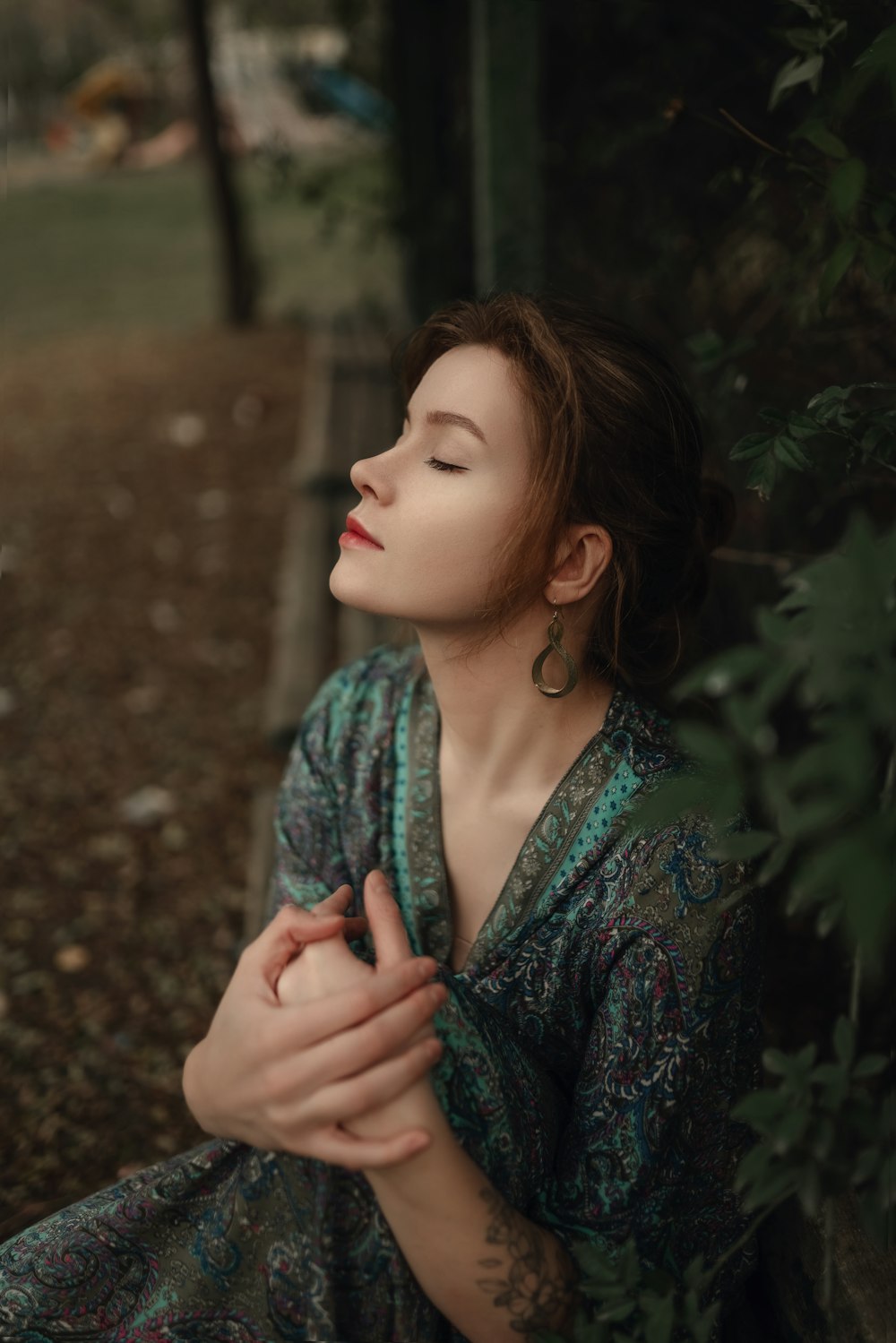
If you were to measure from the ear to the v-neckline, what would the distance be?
0.67 ft

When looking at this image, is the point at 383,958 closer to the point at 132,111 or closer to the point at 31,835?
the point at 31,835

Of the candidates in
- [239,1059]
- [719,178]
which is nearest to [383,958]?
[239,1059]

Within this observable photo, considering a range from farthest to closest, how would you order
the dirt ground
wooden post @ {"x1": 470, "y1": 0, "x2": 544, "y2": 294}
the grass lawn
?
1. the grass lawn
2. wooden post @ {"x1": 470, "y1": 0, "x2": 544, "y2": 294}
3. the dirt ground

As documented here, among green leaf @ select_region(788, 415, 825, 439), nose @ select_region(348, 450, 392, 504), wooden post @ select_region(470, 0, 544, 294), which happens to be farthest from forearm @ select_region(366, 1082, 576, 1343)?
wooden post @ select_region(470, 0, 544, 294)

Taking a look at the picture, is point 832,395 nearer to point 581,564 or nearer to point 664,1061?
point 581,564

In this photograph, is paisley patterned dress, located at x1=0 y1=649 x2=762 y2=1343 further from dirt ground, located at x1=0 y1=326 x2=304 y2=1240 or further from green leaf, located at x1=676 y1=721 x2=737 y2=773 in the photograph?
dirt ground, located at x1=0 y1=326 x2=304 y2=1240

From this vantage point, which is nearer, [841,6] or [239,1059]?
[239,1059]

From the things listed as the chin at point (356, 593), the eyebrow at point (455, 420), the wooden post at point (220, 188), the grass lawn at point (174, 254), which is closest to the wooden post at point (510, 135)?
the eyebrow at point (455, 420)

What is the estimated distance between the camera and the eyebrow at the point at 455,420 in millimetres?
1585

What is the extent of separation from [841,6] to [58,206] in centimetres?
1941

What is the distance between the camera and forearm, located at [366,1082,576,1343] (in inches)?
53.4

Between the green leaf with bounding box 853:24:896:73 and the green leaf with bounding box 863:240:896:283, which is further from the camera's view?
the green leaf with bounding box 863:240:896:283

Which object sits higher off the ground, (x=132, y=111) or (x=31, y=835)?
(x=132, y=111)

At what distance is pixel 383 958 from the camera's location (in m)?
1.42
